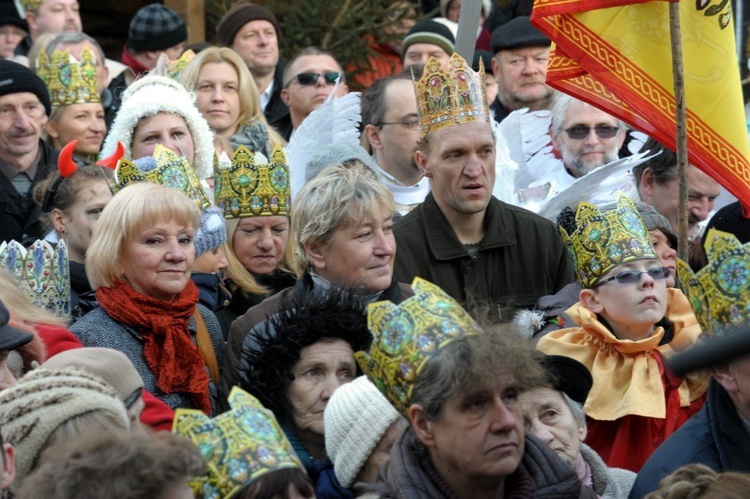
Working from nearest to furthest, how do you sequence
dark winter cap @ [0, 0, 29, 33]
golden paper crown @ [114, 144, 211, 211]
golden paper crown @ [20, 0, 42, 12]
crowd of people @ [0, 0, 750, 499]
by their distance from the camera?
crowd of people @ [0, 0, 750, 499] < golden paper crown @ [114, 144, 211, 211] < dark winter cap @ [0, 0, 29, 33] < golden paper crown @ [20, 0, 42, 12]

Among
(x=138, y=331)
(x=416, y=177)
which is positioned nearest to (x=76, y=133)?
(x=416, y=177)

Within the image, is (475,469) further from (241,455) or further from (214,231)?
(214,231)

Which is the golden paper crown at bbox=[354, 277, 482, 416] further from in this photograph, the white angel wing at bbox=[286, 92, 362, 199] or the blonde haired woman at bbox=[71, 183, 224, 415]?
the white angel wing at bbox=[286, 92, 362, 199]

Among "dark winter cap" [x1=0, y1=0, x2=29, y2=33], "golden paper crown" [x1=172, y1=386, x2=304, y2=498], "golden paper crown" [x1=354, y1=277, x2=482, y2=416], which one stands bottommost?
"golden paper crown" [x1=172, y1=386, x2=304, y2=498]

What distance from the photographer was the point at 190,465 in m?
3.55

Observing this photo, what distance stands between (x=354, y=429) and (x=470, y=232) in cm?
191

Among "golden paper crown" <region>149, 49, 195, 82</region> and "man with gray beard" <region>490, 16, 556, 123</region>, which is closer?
"golden paper crown" <region>149, 49, 195, 82</region>

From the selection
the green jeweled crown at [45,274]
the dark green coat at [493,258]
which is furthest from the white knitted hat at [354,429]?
the green jeweled crown at [45,274]

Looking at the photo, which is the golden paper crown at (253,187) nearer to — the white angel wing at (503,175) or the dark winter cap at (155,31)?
the white angel wing at (503,175)

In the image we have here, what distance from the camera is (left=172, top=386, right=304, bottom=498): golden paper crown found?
4.07 m

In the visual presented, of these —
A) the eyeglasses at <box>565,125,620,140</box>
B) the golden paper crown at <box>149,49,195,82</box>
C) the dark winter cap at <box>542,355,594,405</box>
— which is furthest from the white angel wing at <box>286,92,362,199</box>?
the dark winter cap at <box>542,355,594,405</box>

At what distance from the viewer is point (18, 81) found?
822cm

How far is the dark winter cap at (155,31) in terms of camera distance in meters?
10.2

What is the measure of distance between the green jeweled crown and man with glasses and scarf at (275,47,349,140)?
3.40 meters
